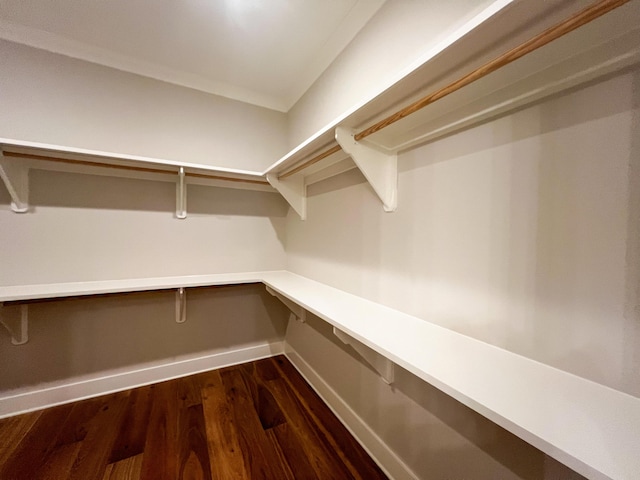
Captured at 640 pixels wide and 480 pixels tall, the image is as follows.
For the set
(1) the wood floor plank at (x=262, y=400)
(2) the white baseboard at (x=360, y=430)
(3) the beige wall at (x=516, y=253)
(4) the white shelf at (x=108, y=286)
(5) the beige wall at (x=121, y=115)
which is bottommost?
(1) the wood floor plank at (x=262, y=400)

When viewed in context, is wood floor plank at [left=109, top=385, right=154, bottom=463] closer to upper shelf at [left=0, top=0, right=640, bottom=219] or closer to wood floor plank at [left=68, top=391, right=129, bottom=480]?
wood floor plank at [left=68, top=391, right=129, bottom=480]

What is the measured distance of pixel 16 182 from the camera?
1.32 meters

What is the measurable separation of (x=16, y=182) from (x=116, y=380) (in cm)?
135

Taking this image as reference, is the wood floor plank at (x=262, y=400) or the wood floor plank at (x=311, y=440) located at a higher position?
the wood floor plank at (x=262, y=400)

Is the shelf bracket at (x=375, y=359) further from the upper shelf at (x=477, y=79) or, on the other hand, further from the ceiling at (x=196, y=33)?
the ceiling at (x=196, y=33)

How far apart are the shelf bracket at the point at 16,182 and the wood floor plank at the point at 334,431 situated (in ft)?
6.39

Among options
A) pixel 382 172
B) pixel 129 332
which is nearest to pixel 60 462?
pixel 129 332

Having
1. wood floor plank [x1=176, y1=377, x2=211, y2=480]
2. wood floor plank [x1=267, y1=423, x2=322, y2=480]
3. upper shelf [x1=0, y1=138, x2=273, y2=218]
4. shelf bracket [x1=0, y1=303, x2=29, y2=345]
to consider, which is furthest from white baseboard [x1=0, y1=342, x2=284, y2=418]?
upper shelf [x1=0, y1=138, x2=273, y2=218]

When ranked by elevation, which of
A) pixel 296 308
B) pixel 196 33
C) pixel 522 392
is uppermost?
pixel 196 33

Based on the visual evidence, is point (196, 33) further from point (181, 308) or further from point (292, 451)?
point (292, 451)

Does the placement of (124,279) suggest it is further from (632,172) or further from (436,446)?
(632,172)

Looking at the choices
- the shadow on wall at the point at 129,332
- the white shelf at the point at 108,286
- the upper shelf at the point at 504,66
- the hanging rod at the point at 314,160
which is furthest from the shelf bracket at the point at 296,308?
the upper shelf at the point at 504,66

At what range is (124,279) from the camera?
62.7 inches

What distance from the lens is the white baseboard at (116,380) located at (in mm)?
1419
